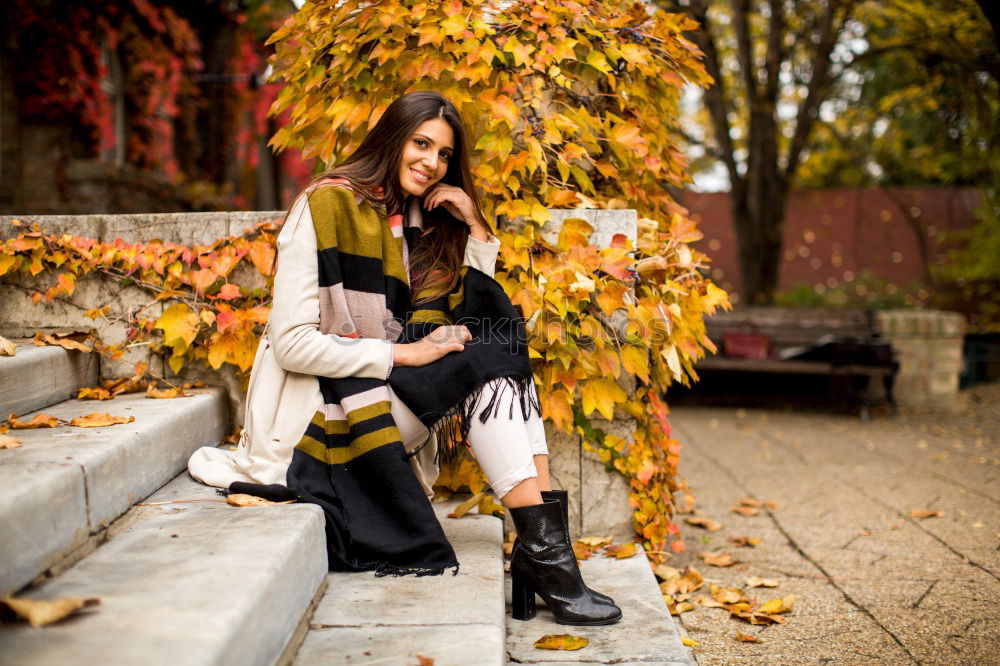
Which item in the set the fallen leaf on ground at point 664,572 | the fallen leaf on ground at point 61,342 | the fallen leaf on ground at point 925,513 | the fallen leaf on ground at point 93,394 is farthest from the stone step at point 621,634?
the fallen leaf on ground at point 925,513

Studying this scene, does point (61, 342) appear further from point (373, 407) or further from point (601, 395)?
point (601, 395)

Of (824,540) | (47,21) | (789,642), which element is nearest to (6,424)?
(789,642)

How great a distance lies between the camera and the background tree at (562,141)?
2611 millimetres

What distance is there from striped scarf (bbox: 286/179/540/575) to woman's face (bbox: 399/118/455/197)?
0.16 m

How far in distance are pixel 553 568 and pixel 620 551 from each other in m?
0.70

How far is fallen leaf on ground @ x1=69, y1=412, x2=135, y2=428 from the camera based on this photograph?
2.09 metres

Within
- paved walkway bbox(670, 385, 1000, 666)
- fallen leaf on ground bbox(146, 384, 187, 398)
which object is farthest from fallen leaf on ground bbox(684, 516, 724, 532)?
fallen leaf on ground bbox(146, 384, 187, 398)

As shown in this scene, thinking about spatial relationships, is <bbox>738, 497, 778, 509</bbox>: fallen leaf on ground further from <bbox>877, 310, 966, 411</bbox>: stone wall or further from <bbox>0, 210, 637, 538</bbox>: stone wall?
<bbox>877, 310, 966, 411</bbox>: stone wall

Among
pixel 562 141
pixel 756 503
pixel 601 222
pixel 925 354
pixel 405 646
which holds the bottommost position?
pixel 756 503

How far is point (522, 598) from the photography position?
2.12 m

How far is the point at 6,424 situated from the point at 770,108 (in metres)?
7.89

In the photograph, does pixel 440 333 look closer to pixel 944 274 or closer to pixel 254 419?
pixel 254 419

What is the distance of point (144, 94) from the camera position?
8.97 meters

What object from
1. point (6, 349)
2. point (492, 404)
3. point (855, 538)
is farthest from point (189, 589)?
point (855, 538)
